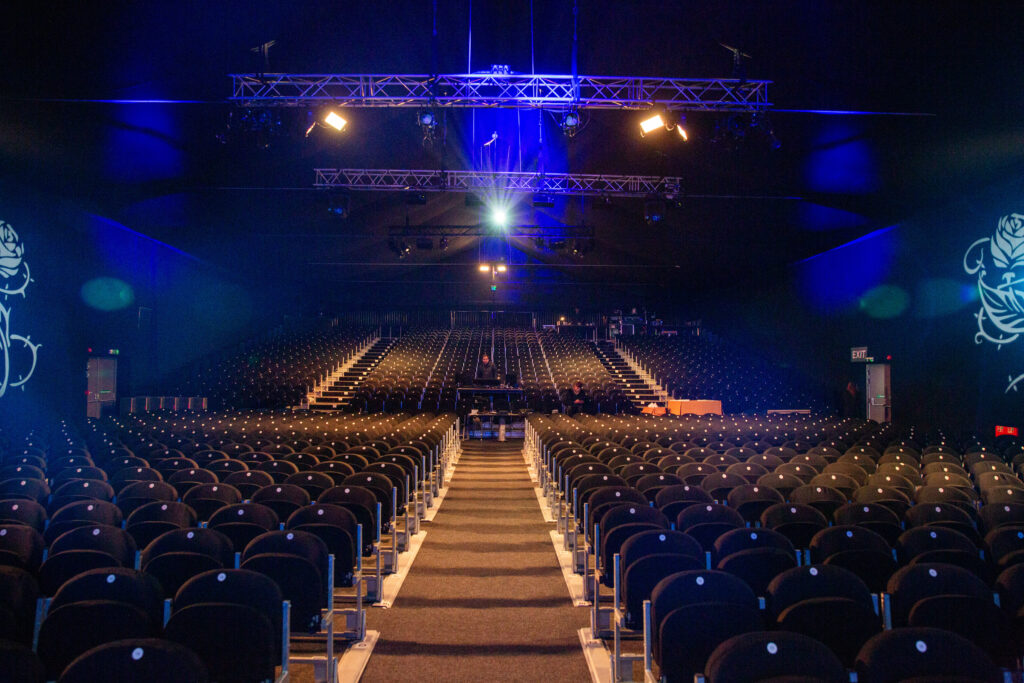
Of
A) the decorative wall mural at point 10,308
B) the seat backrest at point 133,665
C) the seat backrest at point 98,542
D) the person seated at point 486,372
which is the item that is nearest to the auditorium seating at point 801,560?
the seat backrest at point 133,665

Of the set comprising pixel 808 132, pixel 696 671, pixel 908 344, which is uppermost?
pixel 808 132

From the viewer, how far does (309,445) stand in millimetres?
9766

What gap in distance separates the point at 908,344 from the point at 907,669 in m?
16.2

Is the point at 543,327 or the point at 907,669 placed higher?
the point at 543,327

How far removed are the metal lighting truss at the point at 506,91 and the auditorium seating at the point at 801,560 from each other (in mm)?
5665

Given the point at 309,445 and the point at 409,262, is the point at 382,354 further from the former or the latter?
the point at 309,445

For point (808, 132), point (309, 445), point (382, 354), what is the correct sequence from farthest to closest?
point (382, 354) < point (808, 132) < point (309, 445)

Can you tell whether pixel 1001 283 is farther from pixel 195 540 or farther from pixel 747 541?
pixel 195 540

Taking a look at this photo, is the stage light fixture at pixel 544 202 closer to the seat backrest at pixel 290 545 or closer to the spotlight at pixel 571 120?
the spotlight at pixel 571 120

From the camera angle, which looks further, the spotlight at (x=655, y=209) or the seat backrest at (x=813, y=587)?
the spotlight at (x=655, y=209)

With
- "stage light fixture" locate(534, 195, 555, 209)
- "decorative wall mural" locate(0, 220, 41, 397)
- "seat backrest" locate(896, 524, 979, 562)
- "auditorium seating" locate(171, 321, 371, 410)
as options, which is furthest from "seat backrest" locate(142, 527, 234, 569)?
"auditorium seating" locate(171, 321, 371, 410)

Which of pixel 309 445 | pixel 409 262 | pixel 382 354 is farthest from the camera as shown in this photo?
pixel 382 354

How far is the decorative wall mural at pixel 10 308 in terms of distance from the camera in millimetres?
12992

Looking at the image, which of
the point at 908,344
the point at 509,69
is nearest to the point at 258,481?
the point at 509,69
